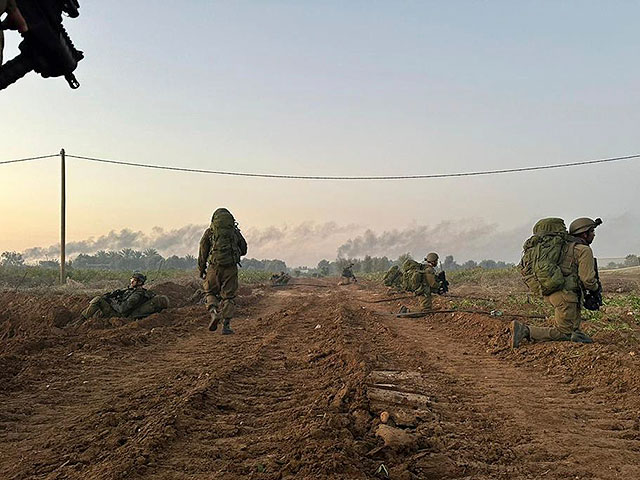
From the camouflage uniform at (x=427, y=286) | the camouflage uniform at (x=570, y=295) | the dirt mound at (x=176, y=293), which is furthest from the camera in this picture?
the dirt mound at (x=176, y=293)

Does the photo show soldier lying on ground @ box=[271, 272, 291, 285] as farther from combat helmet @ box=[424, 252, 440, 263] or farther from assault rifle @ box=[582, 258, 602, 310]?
assault rifle @ box=[582, 258, 602, 310]

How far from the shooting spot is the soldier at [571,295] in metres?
7.04

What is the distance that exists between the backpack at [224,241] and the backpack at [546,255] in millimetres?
5259

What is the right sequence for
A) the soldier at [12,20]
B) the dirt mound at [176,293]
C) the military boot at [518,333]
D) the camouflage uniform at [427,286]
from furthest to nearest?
the dirt mound at [176,293]
the camouflage uniform at [427,286]
the military boot at [518,333]
the soldier at [12,20]

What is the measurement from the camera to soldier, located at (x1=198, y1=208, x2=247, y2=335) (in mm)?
9500

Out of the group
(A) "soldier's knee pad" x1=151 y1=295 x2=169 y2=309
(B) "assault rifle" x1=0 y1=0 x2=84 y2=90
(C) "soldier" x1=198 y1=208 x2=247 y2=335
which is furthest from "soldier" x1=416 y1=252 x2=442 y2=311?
(B) "assault rifle" x1=0 y1=0 x2=84 y2=90

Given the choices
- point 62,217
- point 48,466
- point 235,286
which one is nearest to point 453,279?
point 62,217

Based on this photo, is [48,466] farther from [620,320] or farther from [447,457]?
[620,320]

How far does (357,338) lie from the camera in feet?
26.5

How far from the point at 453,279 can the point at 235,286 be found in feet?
98.6

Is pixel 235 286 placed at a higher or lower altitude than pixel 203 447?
higher

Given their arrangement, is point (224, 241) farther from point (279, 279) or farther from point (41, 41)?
point (279, 279)

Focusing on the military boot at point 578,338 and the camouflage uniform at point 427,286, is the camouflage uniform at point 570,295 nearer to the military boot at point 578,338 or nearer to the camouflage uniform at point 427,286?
the military boot at point 578,338

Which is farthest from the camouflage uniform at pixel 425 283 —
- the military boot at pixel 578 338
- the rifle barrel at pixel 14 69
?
the rifle barrel at pixel 14 69
